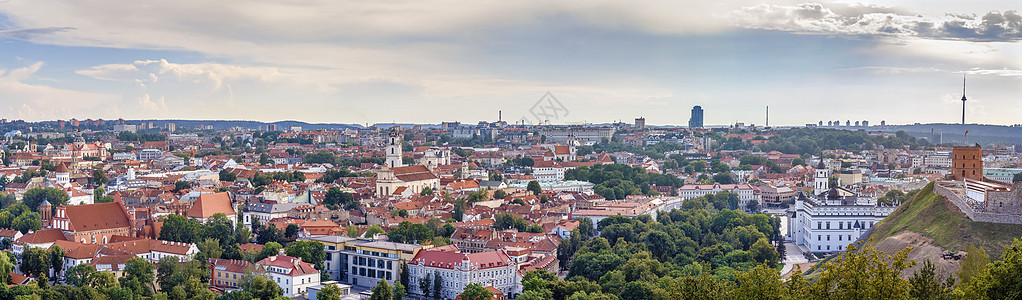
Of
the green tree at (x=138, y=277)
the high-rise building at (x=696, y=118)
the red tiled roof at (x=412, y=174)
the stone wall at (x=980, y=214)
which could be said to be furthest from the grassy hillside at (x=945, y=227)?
the high-rise building at (x=696, y=118)

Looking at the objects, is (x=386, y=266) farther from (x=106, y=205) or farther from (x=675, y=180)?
(x=675, y=180)

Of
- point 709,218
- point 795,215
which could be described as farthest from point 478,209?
point 795,215

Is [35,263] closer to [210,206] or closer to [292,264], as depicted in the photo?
[292,264]

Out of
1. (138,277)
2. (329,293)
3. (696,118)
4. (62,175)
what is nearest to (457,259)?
(329,293)

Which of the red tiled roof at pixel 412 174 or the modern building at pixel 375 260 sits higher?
the red tiled roof at pixel 412 174

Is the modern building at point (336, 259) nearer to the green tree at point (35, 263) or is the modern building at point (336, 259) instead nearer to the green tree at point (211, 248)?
the green tree at point (211, 248)

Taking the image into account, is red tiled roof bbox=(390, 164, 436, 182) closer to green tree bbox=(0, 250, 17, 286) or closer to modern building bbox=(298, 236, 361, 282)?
modern building bbox=(298, 236, 361, 282)
